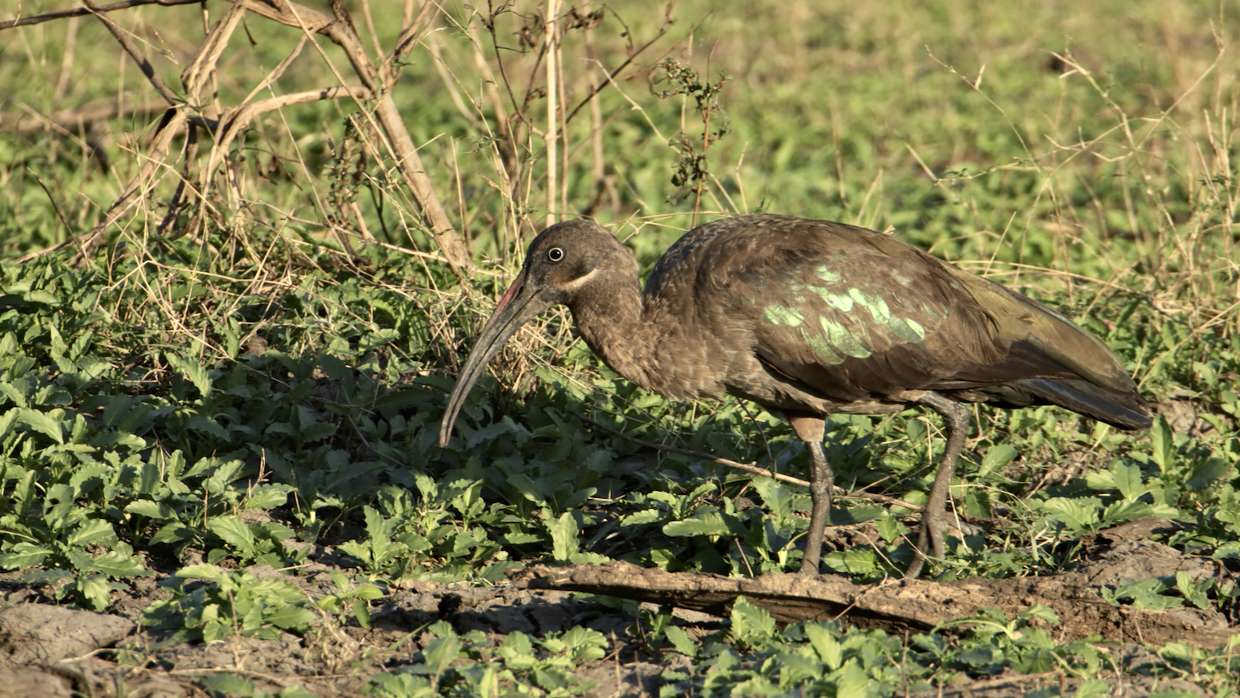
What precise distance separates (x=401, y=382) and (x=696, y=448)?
1.40 meters

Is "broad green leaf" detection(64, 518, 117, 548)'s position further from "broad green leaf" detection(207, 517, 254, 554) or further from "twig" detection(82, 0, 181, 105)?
"twig" detection(82, 0, 181, 105)

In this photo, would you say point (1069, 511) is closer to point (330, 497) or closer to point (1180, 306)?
point (1180, 306)

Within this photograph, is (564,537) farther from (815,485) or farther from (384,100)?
(384,100)

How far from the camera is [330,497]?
4.46 m

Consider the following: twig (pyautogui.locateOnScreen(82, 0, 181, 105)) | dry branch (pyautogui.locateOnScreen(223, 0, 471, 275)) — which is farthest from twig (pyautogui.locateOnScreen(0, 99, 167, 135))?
dry branch (pyautogui.locateOnScreen(223, 0, 471, 275))

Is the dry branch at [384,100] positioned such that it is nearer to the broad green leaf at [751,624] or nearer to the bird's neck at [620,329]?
the bird's neck at [620,329]

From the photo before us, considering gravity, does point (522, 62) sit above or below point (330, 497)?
above

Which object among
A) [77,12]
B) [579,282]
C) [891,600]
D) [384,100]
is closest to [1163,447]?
[891,600]

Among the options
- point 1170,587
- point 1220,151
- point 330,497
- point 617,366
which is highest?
point 1220,151

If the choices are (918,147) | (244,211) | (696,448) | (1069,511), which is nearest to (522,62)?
(918,147)

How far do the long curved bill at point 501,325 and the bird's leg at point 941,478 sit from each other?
156 cm

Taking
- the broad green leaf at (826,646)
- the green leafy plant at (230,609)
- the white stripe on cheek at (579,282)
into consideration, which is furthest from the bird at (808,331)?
the green leafy plant at (230,609)

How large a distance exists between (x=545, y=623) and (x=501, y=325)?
46.8 inches

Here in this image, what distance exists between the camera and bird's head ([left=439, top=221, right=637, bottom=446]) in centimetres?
436
